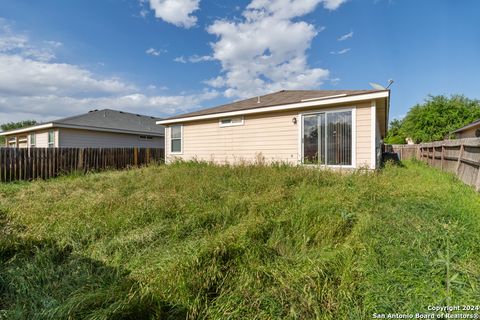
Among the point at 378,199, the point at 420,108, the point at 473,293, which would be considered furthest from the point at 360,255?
the point at 420,108

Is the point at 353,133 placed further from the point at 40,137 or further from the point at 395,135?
the point at 395,135

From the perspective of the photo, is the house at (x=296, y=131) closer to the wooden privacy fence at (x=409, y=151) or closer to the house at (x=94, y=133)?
the house at (x=94, y=133)

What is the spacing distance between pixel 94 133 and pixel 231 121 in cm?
1014

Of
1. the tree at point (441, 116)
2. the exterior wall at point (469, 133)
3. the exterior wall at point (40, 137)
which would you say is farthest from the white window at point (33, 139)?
the tree at point (441, 116)

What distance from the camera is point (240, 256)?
8.17 feet

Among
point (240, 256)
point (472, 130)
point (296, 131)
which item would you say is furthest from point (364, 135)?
point (472, 130)

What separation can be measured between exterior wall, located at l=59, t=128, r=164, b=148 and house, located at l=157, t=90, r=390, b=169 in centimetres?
633

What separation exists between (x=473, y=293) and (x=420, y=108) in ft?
97.8

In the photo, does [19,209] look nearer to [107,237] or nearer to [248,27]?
[107,237]

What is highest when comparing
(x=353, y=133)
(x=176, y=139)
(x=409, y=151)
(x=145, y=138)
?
(x=145, y=138)

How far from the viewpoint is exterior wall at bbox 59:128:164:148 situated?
13391 millimetres

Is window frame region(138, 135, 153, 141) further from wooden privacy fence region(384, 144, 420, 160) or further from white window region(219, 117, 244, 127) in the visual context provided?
wooden privacy fence region(384, 144, 420, 160)

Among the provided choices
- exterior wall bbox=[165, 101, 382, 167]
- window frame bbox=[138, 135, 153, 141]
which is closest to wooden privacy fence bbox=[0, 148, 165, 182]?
exterior wall bbox=[165, 101, 382, 167]

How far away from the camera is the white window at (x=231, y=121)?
31.3ft
